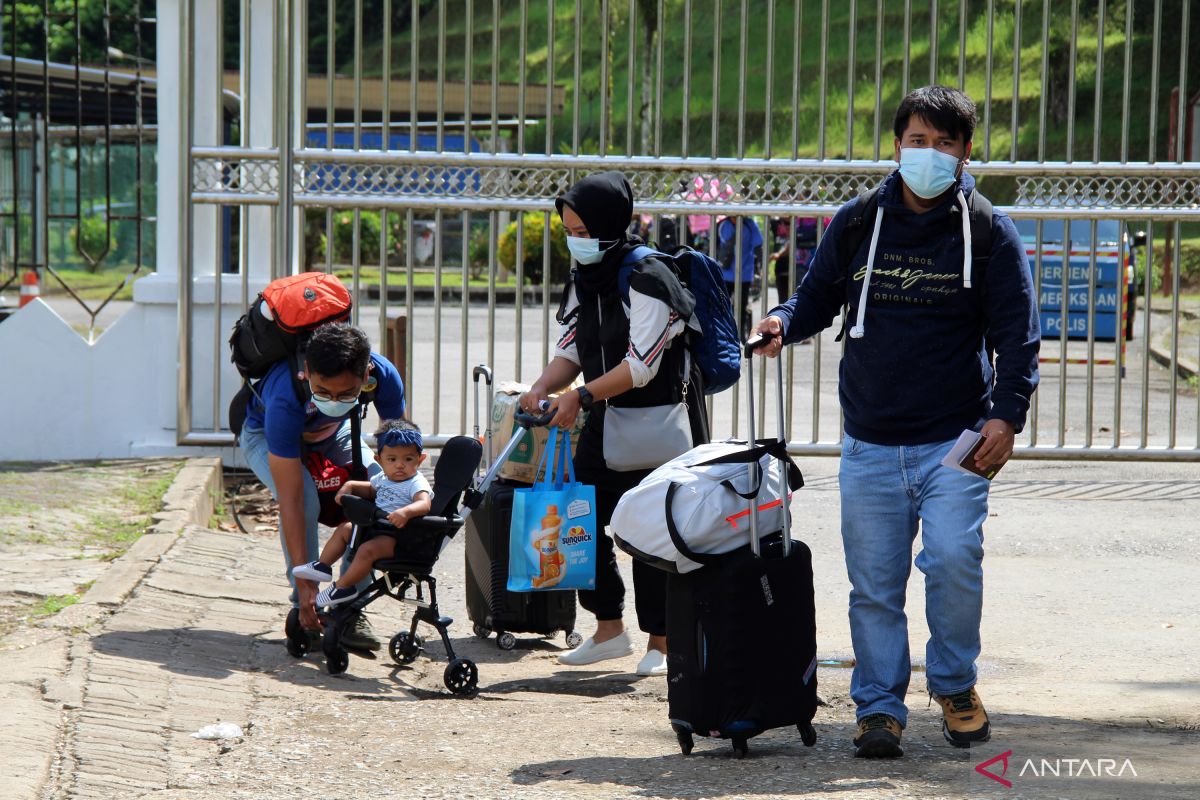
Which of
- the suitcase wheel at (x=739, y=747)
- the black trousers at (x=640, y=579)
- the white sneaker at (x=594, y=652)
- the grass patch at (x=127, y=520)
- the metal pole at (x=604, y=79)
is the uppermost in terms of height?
the metal pole at (x=604, y=79)

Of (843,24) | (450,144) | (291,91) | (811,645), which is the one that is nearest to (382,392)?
(811,645)

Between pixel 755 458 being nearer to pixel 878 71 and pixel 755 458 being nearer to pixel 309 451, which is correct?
pixel 309 451

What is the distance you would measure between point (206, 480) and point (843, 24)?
98.1ft

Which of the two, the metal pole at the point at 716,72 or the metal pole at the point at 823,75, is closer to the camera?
the metal pole at the point at 716,72

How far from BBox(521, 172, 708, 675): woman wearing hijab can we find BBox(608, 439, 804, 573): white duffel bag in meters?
0.82

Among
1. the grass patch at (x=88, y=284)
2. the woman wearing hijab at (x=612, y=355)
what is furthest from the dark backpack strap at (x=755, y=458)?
the grass patch at (x=88, y=284)

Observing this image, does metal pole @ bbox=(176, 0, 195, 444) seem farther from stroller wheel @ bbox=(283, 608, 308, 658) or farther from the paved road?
stroller wheel @ bbox=(283, 608, 308, 658)

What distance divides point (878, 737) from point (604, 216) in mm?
1935

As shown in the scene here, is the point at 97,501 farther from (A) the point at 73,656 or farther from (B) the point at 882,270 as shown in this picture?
(B) the point at 882,270

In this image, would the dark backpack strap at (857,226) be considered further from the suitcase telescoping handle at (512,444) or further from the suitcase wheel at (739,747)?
the suitcase wheel at (739,747)

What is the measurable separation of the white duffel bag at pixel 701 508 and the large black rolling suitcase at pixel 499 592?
135cm

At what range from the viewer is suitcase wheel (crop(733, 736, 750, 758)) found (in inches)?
166

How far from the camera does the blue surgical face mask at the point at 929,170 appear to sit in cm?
418
